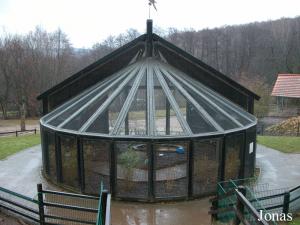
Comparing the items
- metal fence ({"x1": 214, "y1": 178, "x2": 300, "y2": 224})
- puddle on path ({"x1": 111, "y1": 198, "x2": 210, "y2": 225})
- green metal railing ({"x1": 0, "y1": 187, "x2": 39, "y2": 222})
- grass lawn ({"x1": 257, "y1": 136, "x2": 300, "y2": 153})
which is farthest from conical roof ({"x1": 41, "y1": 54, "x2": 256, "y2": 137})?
grass lawn ({"x1": 257, "y1": 136, "x2": 300, "y2": 153})

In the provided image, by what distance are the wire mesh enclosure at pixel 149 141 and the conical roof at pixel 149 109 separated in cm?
3

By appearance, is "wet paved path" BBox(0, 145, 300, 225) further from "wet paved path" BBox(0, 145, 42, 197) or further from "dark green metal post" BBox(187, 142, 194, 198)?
"dark green metal post" BBox(187, 142, 194, 198)

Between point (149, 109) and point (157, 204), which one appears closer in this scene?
point (157, 204)

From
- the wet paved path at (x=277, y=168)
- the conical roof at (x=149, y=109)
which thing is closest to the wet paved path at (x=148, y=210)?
the conical roof at (x=149, y=109)

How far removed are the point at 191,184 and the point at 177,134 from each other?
4.95 ft

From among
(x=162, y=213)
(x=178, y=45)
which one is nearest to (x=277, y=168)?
(x=162, y=213)

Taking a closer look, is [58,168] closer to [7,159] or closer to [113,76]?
[113,76]

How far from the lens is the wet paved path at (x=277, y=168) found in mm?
10953

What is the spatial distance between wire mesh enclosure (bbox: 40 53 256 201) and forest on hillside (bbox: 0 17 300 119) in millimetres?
23133

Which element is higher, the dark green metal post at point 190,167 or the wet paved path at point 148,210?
the dark green metal post at point 190,167

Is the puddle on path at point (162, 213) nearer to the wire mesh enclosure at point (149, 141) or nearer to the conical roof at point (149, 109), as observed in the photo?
the wire mesh enclosure at point (149, 141)

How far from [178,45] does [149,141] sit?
44.1 m

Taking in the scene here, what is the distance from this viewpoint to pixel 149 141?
29.0ft

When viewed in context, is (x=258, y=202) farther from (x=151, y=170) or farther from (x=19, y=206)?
(x=19, y=206)
